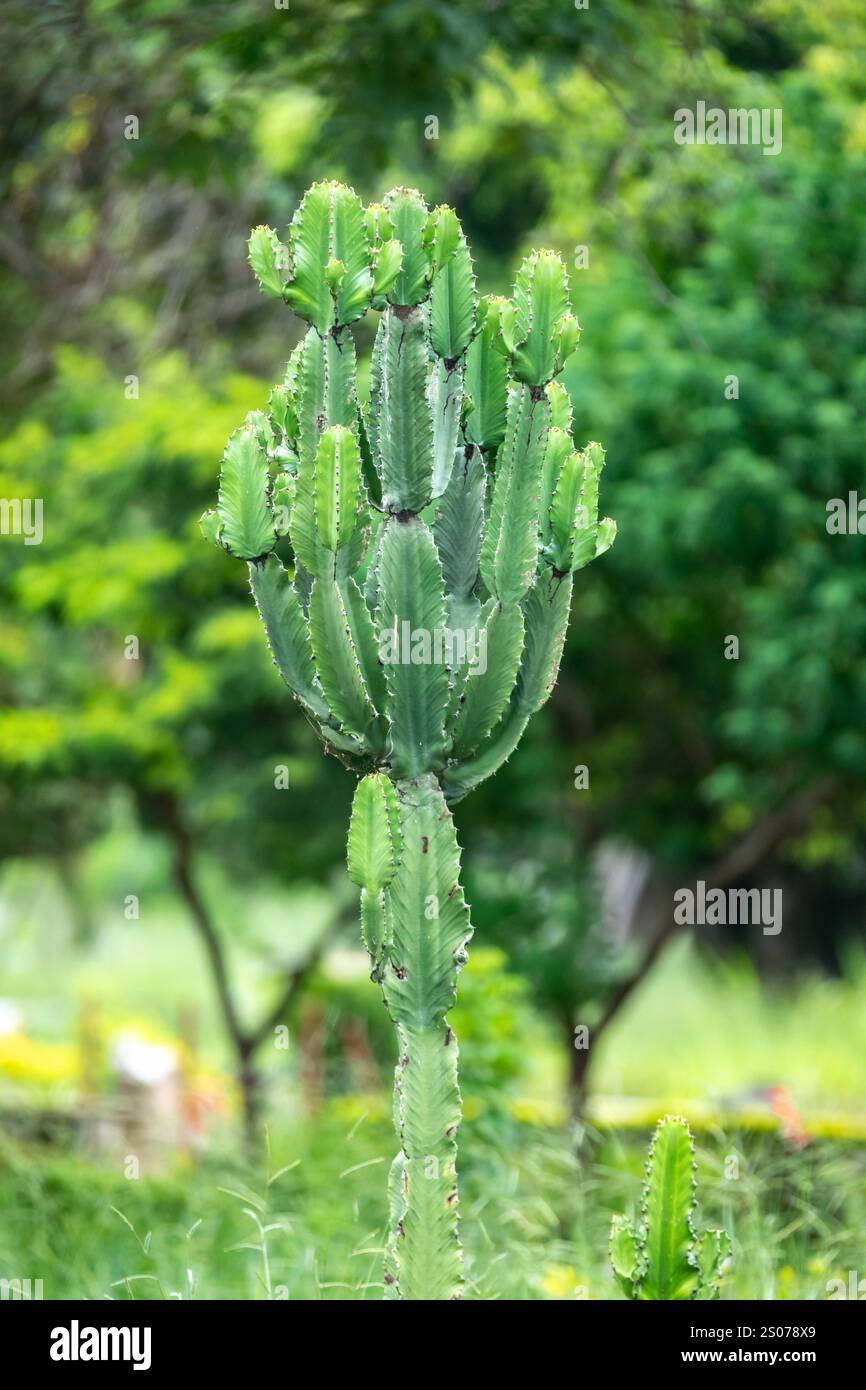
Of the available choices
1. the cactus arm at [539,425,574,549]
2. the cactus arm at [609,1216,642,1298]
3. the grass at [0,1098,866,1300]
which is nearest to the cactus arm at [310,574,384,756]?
the cactus arm at [539,425,574,549]

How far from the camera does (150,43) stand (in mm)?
9398

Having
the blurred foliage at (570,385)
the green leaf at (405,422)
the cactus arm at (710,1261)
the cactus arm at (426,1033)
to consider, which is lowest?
the cactus arm at (710,1261)

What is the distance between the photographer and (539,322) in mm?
4051

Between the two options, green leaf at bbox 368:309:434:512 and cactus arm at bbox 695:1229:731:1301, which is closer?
green leaf at bbox 368:309:434:512

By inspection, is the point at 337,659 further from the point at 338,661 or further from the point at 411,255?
the point at 411,255

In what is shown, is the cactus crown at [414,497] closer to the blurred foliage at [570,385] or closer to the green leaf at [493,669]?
the green leaf at [493,669]

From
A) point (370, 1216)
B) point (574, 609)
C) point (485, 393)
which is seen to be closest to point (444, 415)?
point (485, 393)

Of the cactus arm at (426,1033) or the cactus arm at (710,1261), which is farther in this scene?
the cactus arm at (710,1261)

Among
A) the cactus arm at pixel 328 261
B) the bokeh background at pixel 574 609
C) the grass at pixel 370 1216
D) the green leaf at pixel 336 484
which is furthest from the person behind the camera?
the bokeh background at pixel 574 609

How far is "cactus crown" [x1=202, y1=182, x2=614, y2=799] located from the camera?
404 centimetres

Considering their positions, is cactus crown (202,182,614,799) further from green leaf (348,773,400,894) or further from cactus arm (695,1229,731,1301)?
cactus arm (695,1229,731,1301)

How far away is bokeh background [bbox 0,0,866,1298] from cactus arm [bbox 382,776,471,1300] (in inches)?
55.6

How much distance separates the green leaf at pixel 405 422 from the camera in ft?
13.3

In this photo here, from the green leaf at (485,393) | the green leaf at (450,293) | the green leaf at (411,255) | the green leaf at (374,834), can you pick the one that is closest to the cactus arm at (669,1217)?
the green leaf at (374,834)
